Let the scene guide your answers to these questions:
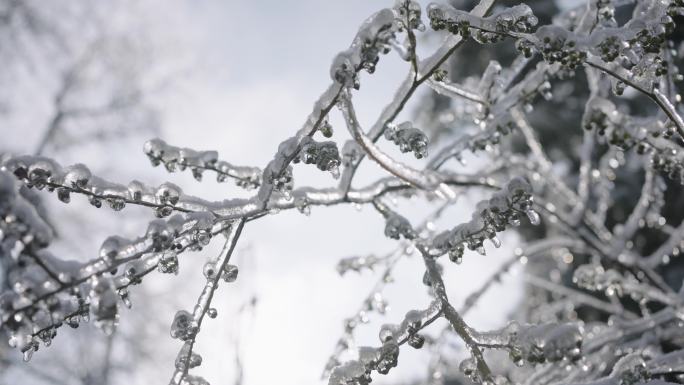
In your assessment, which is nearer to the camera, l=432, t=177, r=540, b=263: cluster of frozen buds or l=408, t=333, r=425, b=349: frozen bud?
l=432, t=177, r=540, b=263: cluster of frozen buds

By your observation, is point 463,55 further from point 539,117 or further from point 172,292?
point 172,292

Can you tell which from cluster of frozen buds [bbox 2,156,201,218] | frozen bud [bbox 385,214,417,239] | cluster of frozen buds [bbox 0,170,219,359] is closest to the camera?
cluster of frozen buds [bbox 0,170,219,359]

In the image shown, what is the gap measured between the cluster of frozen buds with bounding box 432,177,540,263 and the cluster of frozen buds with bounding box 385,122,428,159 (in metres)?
0.26

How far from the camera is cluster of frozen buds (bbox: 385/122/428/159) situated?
1533mm

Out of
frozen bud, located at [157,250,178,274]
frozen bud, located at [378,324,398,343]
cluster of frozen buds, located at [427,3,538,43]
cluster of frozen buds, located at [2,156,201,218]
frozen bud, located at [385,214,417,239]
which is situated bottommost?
frozen bud, located at [378,324,398,343]

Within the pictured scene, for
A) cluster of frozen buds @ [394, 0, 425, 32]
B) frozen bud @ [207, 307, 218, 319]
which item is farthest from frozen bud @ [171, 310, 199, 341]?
cluster of frozen buds @ [394, 0, 425, 32]

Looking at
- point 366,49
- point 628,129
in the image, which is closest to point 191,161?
point 366,49

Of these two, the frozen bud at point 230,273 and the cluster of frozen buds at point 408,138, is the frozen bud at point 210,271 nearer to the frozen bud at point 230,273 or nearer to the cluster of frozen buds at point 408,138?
the frozen bud at point 230,273

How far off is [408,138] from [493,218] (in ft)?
1.25

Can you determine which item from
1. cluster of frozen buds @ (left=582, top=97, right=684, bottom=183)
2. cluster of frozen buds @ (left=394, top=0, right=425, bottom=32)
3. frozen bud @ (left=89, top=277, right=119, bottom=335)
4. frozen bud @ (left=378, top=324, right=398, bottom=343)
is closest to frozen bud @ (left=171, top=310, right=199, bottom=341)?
frozen bud @ (left=89, top=277, right=119, bottom=335)

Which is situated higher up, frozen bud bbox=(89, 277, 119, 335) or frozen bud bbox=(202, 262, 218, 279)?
frozen bud bbox=(202, 262, 218, 279)

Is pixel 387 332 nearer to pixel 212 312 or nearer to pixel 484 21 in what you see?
pixel 212 312

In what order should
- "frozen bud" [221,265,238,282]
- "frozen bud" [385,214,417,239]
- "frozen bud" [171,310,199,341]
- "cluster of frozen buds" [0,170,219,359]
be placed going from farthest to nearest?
"frozen bud" [385,214,417,239]
"frozen bud" [221,265,238,282]
"frozen bud" [171,310,199,341]
"cluster of frozen buds" [0,170,219,359]

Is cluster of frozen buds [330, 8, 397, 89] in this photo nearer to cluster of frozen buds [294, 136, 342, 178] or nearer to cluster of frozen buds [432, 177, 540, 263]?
cluster of frozen buds [294, 136, 342, 178]
